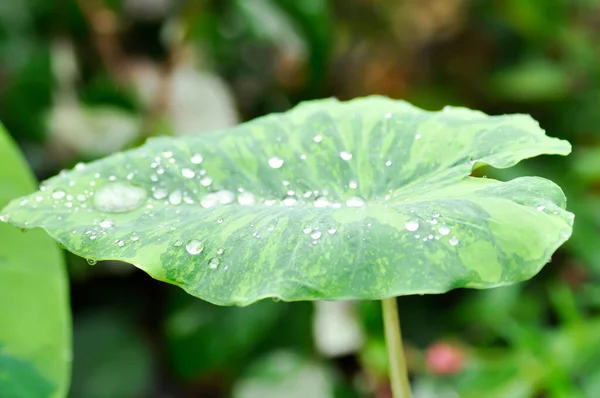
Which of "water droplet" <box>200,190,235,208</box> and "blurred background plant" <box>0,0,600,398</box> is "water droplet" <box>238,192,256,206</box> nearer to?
"water droplet" <box>200,190,235,208</box>

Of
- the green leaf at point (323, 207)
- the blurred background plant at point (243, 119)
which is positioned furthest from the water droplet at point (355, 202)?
the blurred background plant at point (243, 119)

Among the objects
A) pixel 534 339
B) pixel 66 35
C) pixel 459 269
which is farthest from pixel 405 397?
pixel 66 35

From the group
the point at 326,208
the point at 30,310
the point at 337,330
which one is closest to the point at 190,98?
the point at 337,330

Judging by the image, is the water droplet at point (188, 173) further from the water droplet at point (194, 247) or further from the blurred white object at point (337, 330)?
the blurred white object at point (337, 330)

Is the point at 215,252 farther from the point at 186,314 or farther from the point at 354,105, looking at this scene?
the point at 186,314

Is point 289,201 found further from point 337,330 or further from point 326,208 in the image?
point 337,330

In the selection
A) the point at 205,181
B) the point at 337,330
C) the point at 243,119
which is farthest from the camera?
the point at 243,119
